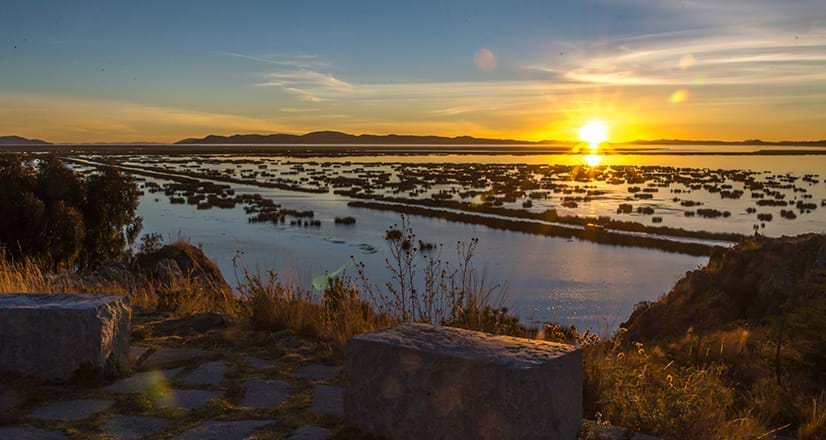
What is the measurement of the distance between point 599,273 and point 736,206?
1024 inches

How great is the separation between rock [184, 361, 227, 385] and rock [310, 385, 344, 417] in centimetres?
72

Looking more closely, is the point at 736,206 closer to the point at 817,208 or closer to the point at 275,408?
the point at 817,208

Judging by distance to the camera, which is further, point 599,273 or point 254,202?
point 254,202

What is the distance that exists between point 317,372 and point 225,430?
134cm

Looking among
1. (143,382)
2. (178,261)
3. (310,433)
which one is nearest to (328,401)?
(310,433)

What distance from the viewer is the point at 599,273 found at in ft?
80.7

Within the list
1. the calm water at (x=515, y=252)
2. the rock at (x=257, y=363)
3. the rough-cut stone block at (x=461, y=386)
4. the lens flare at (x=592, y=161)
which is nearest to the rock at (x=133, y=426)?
the rough-cut stone block at (x=461, y=386)

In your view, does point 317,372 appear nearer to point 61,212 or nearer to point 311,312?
point 311,312

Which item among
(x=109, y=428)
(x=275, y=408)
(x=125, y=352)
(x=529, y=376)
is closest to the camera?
(x=529, y=376)

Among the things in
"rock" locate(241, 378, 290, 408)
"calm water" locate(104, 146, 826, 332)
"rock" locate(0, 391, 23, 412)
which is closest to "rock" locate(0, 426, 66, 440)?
"rock" locate(0, 391, 23, 412)

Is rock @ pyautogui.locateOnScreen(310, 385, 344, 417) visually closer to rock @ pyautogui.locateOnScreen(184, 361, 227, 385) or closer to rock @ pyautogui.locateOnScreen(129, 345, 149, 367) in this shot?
rock @ pyautogui.locateOnScreen(184, 361, 227, 385)

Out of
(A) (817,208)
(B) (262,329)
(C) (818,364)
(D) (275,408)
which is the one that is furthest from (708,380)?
(A) (817,208)

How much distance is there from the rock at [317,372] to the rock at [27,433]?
1.69m

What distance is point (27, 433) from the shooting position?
11.7 ft
